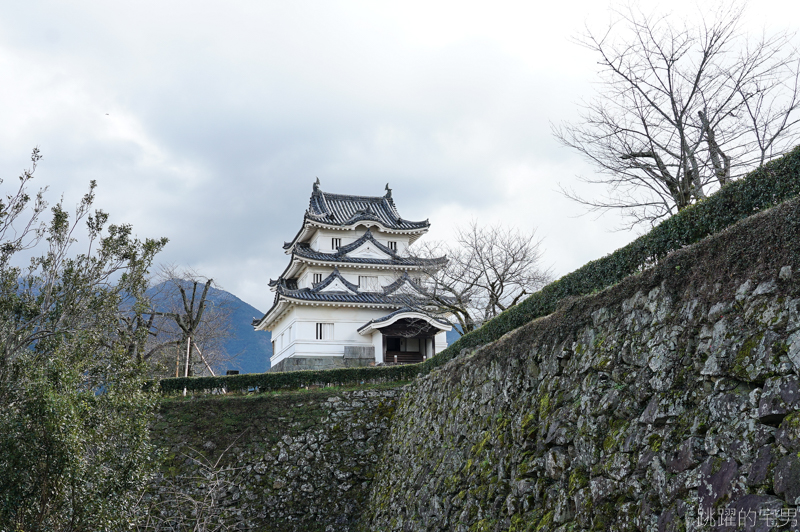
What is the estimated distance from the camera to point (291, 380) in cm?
2142

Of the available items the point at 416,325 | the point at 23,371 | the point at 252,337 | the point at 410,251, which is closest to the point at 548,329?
the point at 23,371

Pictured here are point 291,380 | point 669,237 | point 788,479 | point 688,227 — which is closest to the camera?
point 788,479

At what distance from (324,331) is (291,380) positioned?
7382 mm

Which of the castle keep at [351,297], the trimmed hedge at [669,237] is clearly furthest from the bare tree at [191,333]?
the trimmed hedge at [669,237]

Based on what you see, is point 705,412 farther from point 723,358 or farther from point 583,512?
point 583,512

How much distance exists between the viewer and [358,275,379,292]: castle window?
102ft

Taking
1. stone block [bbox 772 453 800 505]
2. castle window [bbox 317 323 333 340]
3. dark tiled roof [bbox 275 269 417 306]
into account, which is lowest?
stone block [bbox 772 453 800 505]

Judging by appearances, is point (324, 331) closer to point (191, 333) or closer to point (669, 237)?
point (191, 333)

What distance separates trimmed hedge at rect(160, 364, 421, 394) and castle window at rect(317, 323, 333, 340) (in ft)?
23.1

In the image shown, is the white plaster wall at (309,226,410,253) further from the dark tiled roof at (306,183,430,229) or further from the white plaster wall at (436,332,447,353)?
the white plaster wall at (436,332,447,353)

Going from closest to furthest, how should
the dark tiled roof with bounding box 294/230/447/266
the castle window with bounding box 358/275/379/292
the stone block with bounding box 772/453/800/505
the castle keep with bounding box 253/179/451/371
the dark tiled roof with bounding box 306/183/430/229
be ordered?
the stone block with bounding box 772/453/800/505 < the castle keep with bounding box 253/179/451/371 < the dark tiled roof with bounding box 294/230/447/266 < the castle window with bounding box 358/275/379/292 < the dark tiled roof with bounding box 306/183/430/229

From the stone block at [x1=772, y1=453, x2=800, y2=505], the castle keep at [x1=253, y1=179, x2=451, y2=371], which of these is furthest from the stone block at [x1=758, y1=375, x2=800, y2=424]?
the castle keep at [x1=253, y1=179, x2=451, y2=371]

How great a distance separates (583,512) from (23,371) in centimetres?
915

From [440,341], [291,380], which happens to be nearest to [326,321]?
[440,341]
